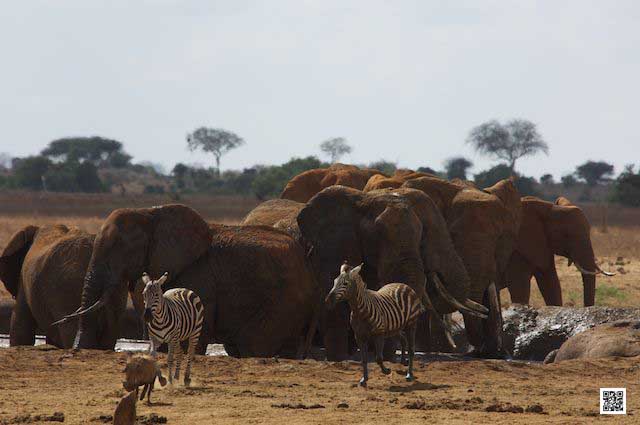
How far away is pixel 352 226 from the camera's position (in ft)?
55.8

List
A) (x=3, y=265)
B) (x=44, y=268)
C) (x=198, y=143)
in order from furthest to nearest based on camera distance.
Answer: (x=198, y=143) → (x=3, y=265) → (x=44, y=268)

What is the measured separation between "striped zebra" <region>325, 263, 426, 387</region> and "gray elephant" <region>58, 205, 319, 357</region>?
3.05 meters

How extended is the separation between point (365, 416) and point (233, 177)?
298 ft

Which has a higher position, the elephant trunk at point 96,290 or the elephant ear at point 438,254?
the elephant ear at point 438,254

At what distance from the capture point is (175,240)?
1664 cm

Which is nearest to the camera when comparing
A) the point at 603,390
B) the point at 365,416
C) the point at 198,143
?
the point at 365,416

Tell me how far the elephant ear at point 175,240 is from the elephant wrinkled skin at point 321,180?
8728mm

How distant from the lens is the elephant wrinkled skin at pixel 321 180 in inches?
1008

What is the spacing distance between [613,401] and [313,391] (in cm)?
264

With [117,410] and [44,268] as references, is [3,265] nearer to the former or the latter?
[44,268]

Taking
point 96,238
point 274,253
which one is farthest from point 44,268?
point 274,253

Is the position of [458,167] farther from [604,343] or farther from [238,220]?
[604,343]

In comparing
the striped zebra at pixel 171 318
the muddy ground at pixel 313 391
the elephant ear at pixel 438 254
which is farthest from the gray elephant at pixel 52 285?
the striped zebra at pixel 171 318

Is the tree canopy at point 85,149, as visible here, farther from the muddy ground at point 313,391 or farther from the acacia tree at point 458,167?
the muddy ground at point 313,391
